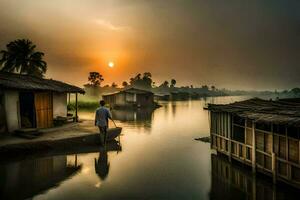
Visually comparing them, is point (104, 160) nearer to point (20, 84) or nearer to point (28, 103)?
point (20, 84)

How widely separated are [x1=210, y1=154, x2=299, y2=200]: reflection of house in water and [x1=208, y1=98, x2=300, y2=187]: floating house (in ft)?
1.26

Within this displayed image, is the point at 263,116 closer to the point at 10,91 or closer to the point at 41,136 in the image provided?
the point at 41,136

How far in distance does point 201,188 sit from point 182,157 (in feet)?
17.5

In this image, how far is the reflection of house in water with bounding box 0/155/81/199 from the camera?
381 inches

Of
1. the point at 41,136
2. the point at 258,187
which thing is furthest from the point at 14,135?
the point at 258,187

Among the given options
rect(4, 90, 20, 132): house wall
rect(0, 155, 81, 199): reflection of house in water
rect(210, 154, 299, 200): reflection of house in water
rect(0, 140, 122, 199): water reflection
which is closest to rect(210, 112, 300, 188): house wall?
rect(210, 154, 299, 200): reflection of house in water

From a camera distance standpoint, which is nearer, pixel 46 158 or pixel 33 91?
pixel 46 158

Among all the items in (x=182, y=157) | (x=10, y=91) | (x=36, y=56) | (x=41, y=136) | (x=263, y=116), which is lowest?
(x=182, y=157)

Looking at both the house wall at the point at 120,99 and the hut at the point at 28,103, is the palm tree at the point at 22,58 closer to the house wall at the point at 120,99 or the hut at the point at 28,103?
the house wall at the point at 120,99

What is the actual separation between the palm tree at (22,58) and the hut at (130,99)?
16622 mm

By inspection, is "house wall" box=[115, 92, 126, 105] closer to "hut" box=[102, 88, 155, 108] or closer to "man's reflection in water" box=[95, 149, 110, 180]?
"hut" box=[102, 88, 155, 108]

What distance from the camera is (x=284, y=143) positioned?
10.4m

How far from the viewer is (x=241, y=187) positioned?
10461 millimetres

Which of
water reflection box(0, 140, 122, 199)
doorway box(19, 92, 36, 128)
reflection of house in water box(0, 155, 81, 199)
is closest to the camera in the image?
reflection of house in water box(0, 155, 81, 199)
